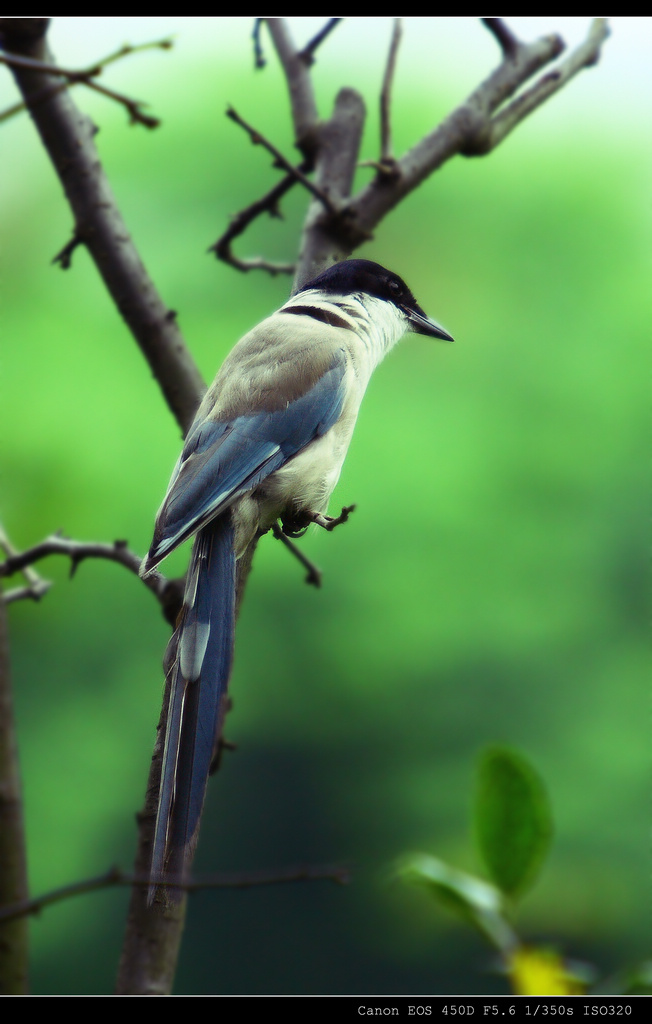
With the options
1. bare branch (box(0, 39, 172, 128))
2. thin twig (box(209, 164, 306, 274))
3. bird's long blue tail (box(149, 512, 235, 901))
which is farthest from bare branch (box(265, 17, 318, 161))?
bare branch (box(0, 39, 172, 128))

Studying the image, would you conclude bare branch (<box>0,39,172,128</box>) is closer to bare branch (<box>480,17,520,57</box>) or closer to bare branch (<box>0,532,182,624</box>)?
bare branch (<box>0,532,182,624</box>)

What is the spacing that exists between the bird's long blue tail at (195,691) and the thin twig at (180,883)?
0.28 ft

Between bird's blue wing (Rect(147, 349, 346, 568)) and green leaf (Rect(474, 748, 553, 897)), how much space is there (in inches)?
19.3

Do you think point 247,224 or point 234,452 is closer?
point 234,452

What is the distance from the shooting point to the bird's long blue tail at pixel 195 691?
0.78 meters

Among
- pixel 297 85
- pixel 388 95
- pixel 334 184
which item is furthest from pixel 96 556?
pixel 297 85

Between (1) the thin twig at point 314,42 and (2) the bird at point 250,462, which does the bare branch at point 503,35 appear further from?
(2) the bird at point 250,462

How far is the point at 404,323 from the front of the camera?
60.2 inches

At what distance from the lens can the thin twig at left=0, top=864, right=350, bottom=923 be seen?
52 cm

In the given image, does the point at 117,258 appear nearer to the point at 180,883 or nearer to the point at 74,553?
the point at 74,553

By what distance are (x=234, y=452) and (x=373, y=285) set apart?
48 centimetres

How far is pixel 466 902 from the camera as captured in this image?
0.58 m
